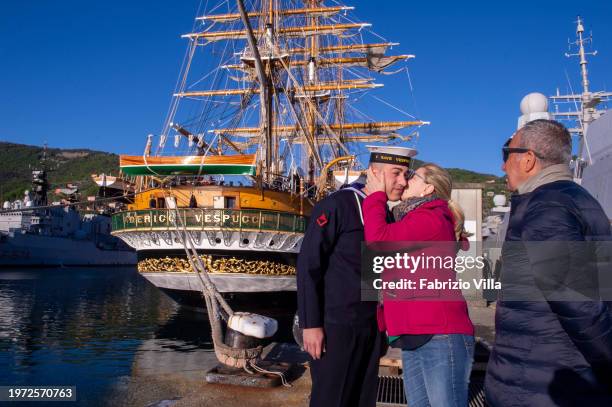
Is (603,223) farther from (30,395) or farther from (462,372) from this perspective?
(30,395)

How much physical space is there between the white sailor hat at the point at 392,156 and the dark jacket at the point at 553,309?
3.08 ft

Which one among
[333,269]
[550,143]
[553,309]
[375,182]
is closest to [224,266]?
[333,269]

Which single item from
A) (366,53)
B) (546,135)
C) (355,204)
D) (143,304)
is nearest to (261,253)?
(143,304)

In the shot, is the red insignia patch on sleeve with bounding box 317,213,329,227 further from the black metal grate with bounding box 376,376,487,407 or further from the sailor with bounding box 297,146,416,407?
the black metal grate with bounding box 376,376,487,407

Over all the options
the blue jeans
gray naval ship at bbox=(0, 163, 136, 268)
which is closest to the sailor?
the blue jeans

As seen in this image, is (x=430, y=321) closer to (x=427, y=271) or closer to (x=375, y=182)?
(x=427, y=271)

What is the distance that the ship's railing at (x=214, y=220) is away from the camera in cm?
1661

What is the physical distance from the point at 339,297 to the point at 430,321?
640mm

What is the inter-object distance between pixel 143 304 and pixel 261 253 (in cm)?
1192

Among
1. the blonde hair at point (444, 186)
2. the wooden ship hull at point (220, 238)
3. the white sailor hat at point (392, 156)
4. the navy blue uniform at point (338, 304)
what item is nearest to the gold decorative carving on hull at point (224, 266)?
the wooden ship hull at point (220, 238)

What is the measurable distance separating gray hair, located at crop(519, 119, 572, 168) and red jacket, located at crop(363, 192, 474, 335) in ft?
2.19

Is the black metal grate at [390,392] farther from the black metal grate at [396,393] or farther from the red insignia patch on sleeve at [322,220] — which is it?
the red insignia patch on sleeve at [322,220]

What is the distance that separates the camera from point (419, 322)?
2834mm

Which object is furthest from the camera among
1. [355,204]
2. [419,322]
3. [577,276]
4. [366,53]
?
[366,53]
